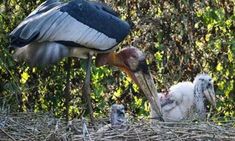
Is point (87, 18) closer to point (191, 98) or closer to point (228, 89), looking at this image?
point (191, 98)

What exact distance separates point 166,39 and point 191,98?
75 cm

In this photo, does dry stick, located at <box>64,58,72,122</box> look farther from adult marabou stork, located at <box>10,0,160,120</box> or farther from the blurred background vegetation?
adult marabou stork, located at <box>10,0,160,120</box>

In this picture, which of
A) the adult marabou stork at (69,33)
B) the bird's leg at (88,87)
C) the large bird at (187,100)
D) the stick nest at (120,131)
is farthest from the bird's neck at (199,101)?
the bird's leg at (88,87)

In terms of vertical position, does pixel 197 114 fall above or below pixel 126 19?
below

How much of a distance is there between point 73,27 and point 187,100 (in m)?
1.00

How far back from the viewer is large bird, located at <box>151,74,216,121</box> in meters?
6.83

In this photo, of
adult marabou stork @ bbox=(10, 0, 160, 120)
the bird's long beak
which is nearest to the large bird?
the bird's long beak

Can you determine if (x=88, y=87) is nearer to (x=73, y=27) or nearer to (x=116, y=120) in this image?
(x=73, y=27)

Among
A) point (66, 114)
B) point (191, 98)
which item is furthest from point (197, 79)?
point (66, 114)

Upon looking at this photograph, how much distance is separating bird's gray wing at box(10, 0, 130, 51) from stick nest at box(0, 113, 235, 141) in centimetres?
58

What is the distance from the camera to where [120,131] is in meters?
5.92

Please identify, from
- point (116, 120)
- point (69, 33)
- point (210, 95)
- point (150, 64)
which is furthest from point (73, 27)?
point (150, 64)

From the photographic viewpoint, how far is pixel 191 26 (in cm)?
749

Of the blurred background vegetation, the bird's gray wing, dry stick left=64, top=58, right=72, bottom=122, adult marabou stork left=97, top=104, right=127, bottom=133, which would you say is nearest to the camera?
adult marabou stork left=97, top=104, right=127, bottom=133
